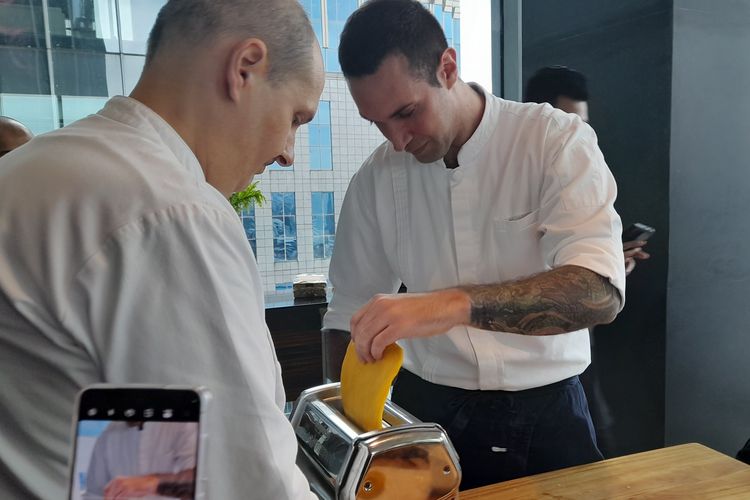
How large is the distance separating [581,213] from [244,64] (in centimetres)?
77

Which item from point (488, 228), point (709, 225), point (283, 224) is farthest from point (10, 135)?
point (709, 225)

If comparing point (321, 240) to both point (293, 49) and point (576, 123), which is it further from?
point (293, 49)

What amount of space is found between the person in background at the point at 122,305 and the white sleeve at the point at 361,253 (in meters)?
0.97

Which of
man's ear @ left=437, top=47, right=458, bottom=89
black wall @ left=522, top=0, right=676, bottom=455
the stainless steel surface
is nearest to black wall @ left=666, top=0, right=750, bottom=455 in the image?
black wall @ left=522, top=0, right=676, bottom=455

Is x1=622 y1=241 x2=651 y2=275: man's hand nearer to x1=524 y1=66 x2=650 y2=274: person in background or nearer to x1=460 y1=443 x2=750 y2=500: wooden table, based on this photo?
x1=524 y1=66 x2=650 y2=274: person in background

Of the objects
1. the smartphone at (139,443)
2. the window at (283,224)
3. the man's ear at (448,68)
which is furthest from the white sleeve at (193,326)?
the window at (283,224)

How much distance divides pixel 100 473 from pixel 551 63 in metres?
2.64

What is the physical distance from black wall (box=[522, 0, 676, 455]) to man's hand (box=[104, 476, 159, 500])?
2.16 metres

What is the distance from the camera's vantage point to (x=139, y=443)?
342 mm

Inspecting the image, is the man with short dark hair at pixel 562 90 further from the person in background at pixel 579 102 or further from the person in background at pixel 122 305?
the person in background at pixel 122 305

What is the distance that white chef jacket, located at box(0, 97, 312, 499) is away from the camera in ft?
1.65

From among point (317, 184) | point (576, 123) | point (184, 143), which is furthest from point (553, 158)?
point (317, 184)

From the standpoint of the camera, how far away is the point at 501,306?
109 cm

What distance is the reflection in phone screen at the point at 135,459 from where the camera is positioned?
0.33 metres
